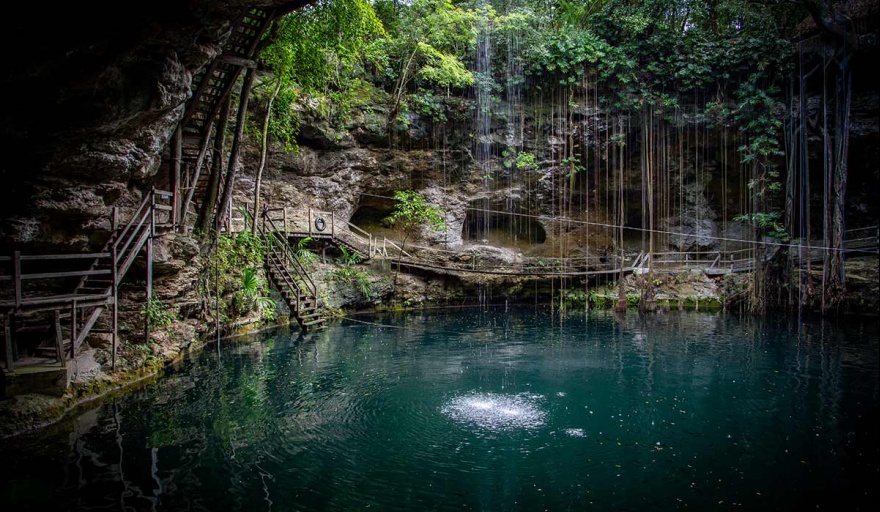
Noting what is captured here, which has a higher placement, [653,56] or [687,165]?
[653,56]

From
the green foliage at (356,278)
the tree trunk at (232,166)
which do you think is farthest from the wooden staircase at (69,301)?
the green foliage at (356,278)

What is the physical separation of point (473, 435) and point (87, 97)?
6.96 meters

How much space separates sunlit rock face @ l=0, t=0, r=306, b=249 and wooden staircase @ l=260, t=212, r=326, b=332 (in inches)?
199

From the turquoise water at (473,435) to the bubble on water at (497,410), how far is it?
4 centimetres

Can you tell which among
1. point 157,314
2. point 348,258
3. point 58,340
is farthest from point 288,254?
point 58,340

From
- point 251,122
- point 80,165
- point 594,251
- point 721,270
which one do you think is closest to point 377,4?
point 251,122

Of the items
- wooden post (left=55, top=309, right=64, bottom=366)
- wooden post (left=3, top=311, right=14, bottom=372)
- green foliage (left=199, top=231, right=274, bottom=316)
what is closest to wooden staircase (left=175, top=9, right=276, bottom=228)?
green foliage (left=199, top=231, right=274, bottom=316)

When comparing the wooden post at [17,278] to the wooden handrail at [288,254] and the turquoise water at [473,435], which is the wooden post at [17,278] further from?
the wooden handrail at [288,254]

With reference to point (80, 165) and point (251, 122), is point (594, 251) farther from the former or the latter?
point (80, 165)

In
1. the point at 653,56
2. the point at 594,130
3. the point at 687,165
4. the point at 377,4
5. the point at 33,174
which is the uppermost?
the point at 377,4

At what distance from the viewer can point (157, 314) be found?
30.3 feet

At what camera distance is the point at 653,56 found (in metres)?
21.1

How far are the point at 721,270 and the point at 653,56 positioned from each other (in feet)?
31.7

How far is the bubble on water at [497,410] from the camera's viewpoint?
6996mm
